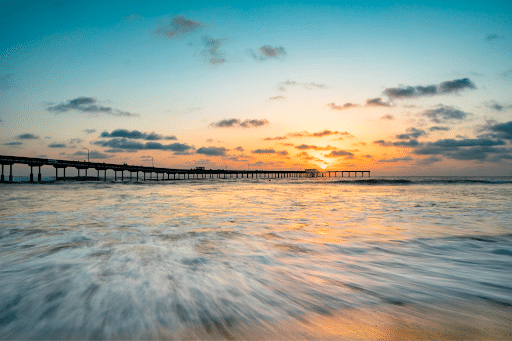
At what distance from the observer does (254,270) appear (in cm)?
387

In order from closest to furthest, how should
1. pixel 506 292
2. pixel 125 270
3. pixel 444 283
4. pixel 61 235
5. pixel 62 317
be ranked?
→ pixel 62 317, pixel 506 292, pixel 444 283, pixel 125 270, pixel 61 235

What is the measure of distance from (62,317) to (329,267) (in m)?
3.23

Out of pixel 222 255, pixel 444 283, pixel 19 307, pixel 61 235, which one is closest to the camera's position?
pixel 19 307

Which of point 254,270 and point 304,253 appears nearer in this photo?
point 254,270

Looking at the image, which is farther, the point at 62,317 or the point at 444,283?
the point at 444,283

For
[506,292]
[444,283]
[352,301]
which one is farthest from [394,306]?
[506,292]

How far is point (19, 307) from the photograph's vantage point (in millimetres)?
2625

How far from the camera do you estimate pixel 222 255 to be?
4.64 m

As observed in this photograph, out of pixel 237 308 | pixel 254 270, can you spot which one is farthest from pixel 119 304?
pixel 254 270

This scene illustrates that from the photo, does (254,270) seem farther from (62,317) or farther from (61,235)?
(61,235)

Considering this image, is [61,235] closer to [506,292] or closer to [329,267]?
[329,267]

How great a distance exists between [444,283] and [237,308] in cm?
258

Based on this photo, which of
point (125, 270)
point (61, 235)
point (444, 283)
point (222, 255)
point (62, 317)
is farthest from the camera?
point (61, 235)

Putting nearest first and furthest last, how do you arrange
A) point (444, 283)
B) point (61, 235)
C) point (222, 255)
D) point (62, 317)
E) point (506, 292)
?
point (62, 317) → point (506, 292) → point (444, 283) → point (222, 255) → point (61, 235)
